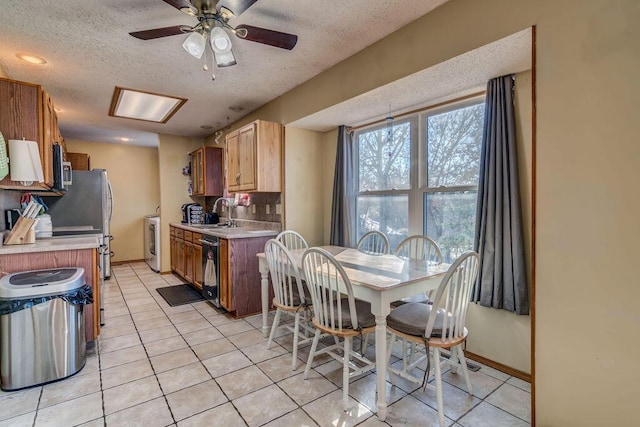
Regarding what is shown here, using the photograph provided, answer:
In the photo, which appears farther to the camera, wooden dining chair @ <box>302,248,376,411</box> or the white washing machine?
the white washing machine

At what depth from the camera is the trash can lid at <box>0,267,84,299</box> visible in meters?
1.97

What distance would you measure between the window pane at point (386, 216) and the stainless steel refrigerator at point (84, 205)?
353 centimetres

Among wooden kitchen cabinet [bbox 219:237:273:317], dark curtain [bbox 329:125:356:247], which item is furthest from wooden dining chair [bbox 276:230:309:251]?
dark curtain [bbox 329:125:356:247]

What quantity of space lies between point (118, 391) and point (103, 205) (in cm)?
332

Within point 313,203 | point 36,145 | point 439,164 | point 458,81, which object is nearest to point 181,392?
point 36,145

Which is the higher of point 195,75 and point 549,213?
point 195,75

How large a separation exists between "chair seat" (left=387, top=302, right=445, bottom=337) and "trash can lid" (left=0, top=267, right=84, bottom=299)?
2178mm

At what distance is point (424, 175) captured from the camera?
290cm

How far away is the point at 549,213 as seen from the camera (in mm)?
1572

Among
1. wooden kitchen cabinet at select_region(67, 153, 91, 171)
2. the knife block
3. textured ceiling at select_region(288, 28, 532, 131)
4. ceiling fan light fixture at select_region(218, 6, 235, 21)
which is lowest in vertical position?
the knife block

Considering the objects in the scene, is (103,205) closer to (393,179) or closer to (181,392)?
(181,392)

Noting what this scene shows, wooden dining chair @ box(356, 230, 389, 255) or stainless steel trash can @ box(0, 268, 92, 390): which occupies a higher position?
wooden dining chair @ box(356, 230, 389, 255)

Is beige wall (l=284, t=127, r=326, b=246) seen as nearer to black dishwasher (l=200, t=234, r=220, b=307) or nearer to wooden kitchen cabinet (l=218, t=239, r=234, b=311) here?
wooden kitchen cabinet (l=218, t=239, r=234, b=311)

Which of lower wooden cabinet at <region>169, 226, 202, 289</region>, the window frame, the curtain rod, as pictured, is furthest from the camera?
lower wooden cabinet at <region>169, 226, 202, 289</region>
